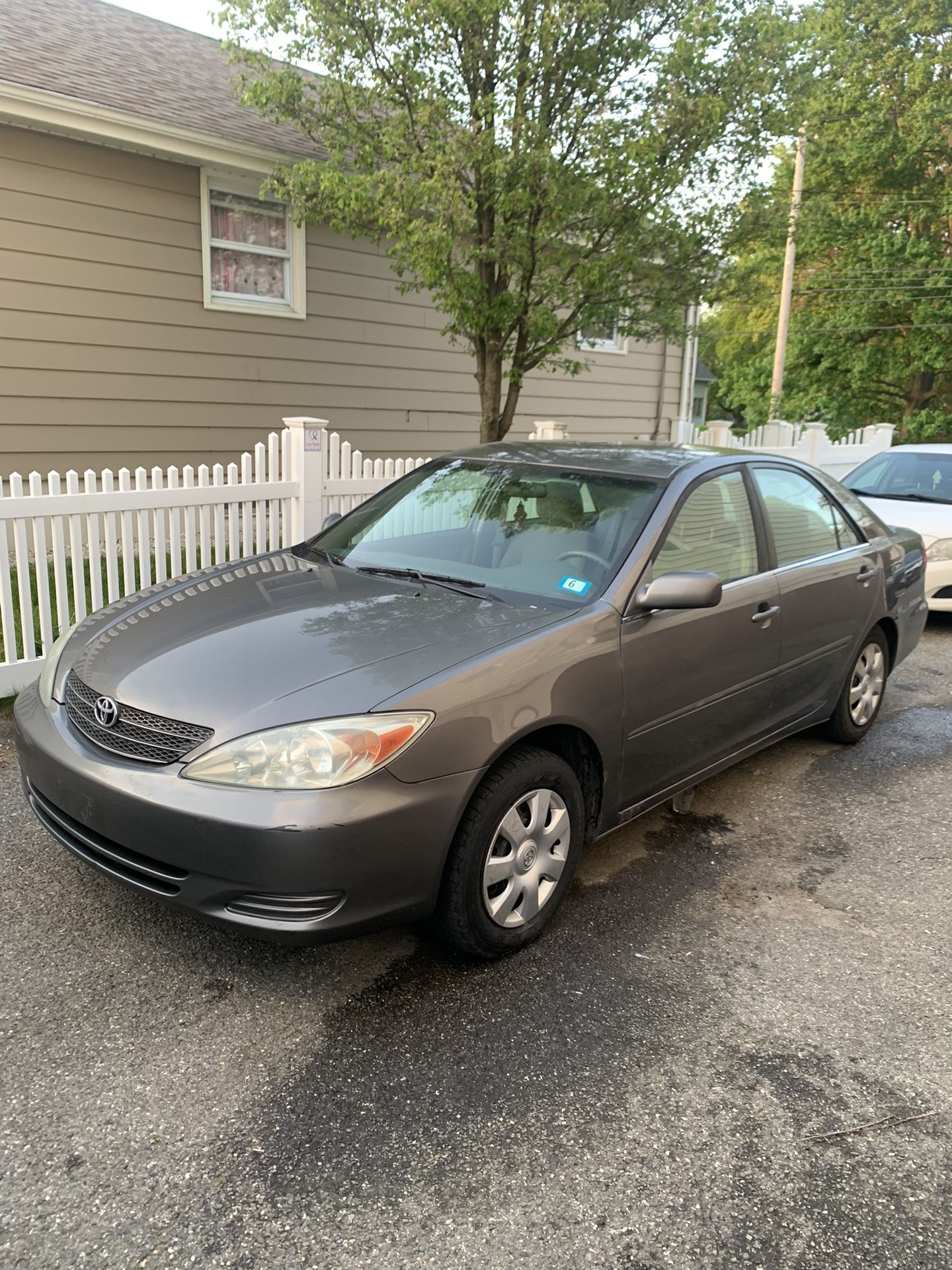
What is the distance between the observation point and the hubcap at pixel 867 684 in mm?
4945

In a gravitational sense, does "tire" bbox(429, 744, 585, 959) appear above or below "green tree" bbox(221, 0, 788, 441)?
below

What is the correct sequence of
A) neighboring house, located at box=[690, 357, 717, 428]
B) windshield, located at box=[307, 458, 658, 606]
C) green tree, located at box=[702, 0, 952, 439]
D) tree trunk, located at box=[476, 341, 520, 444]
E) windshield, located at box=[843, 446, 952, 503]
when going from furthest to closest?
neighboring house, located at box=[690, 357, 717, 428] → green tree, located at box=[702, 0, 952, 439] → tree trunk, located at box=[476, 341, 520, 444] → windshield, located at box=[843, 446, 952, 503] → windshield, located at box=[307, 458, 658, 606]

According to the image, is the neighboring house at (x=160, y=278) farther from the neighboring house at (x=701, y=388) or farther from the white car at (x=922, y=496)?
the neighboring house at (x=701, y=388)

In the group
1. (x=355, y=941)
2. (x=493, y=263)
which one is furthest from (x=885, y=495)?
(x=355, y=941)

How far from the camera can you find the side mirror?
10.6 feet

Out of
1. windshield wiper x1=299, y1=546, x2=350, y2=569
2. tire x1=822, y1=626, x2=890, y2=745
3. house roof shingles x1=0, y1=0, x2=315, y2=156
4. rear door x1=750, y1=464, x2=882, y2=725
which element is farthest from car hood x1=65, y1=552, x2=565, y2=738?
house roof shingles x1=0, y1=0, x2=315, y2=156

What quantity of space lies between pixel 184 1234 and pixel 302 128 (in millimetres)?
8523

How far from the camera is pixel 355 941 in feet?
10.1

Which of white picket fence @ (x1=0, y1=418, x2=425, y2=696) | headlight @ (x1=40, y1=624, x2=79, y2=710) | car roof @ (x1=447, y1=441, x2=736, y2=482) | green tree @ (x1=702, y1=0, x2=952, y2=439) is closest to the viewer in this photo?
headlight @ (x1=40, y1=624, x2=79, y2=710)

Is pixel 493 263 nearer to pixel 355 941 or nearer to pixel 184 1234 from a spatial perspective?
pixel 355 941

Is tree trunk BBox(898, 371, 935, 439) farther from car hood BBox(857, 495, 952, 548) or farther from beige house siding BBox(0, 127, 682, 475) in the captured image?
car hood BBox(857, 495, 952, 548)

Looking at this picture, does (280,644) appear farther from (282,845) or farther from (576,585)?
(576,585)

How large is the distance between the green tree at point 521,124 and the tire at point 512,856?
16.9 feet

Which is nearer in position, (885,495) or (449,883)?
(449,883)
